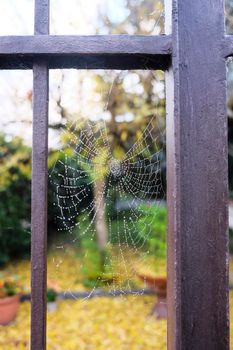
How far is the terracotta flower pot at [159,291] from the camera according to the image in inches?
157

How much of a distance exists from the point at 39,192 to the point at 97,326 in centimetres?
328

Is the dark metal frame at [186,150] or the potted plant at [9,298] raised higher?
the dark metal frame at [186,150]

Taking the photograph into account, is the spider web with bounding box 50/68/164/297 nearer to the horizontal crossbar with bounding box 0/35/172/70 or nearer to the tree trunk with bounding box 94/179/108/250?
the tree trunk with bounding box 94/179/108/250

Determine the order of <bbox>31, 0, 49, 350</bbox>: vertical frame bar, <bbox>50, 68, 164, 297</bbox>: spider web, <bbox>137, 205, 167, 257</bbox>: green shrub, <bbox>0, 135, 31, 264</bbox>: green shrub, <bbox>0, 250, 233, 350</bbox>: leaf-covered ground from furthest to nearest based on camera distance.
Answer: <bbox>0, 135, 31, 264</bbox>: green shrub
<bbox>137, 205, 167, 257</bbox>: green shrub
<bbox>0, 250, 233, 350</bbox>: leaf-covered ground
<bbox>50, 68, 164, 297</bbox>: spider web
<bbox>31, 0, 49, 350</bbox>: vertical frame bar

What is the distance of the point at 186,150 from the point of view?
0.86 meters

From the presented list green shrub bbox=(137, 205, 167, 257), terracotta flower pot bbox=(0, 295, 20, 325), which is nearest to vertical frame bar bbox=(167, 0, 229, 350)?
green shrub bbox=(137, 205, 167, 257)

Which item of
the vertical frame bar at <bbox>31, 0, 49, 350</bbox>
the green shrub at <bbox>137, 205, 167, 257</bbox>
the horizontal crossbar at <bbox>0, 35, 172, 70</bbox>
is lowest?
the green shrub at <bbox>137, 205, 167, 257</bbox>

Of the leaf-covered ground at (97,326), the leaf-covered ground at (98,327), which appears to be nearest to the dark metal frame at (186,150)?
the leaf-covered ground at (97,326)

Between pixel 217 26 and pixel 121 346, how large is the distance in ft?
10.2

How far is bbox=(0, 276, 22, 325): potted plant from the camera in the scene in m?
3.93

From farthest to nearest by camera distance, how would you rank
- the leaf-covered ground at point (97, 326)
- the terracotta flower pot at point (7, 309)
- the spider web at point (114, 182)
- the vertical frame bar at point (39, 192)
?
the terracotta flower pot at point (7, 309), the leaf-covered ground at point (97, 326), the spider web at point (114, 182), the vertical frame bar at point (39, 192)

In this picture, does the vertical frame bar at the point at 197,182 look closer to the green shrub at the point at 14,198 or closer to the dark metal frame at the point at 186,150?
the dark metal frame at the point at 186,150

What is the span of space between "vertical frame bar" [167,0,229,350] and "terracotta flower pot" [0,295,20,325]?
133 inches

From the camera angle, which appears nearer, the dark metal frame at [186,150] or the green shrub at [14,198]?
the dark metal frame at [186,150]
